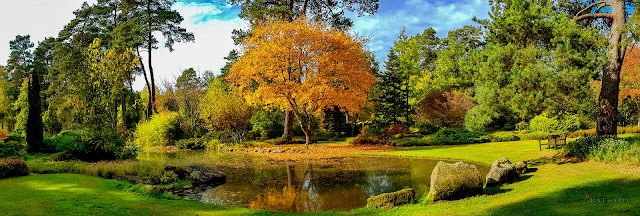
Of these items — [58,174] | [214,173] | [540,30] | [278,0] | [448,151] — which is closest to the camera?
[58,174]

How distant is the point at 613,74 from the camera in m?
16.8

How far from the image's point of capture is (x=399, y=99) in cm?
4059

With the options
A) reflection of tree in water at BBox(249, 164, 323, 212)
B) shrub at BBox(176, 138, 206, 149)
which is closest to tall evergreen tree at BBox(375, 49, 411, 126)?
shrub at BBox(176, 138, 206, 149)

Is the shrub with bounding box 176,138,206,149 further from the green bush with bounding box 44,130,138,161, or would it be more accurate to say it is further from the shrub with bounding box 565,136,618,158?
the shrub with bounding box 565,136,618,158

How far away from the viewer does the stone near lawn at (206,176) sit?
1662 cm

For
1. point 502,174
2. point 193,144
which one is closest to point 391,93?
point 193,144

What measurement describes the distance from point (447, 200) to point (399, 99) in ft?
Result: 98.2

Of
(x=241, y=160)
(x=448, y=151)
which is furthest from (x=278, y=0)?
(x=448, y=151)

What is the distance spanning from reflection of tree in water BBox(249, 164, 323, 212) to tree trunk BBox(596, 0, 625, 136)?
1234 cm

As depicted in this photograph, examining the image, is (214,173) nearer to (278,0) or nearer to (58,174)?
(58,174)

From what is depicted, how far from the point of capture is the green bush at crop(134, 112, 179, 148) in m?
36.9

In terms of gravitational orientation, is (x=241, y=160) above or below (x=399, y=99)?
below

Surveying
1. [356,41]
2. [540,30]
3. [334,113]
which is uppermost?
[356,41]

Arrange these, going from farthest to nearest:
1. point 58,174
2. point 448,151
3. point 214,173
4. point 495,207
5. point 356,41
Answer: point 356,41 < point 448,151 < point 214,173 < point 58,174 < point 495,207
